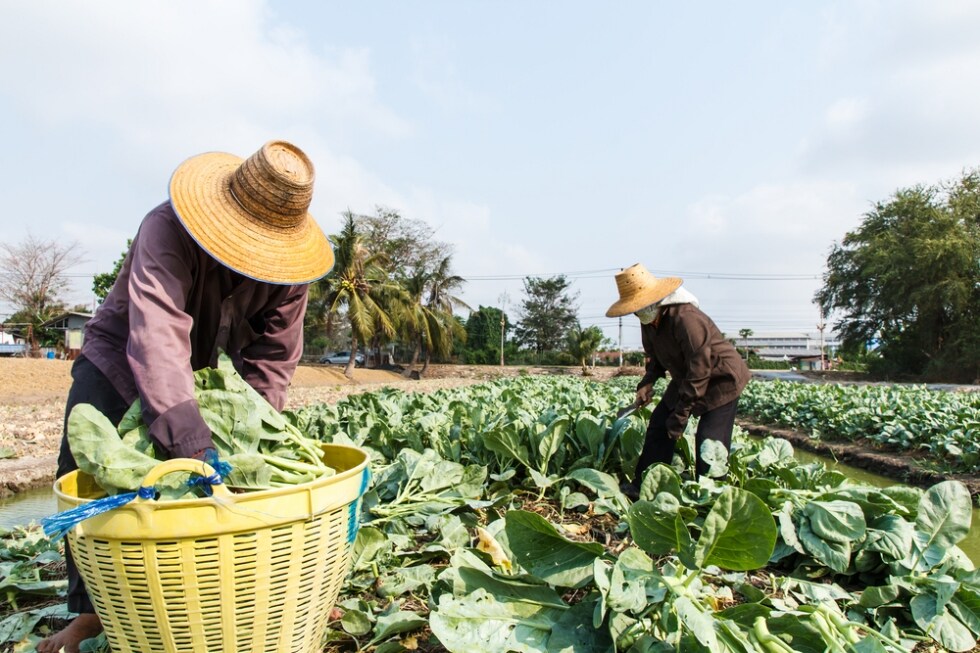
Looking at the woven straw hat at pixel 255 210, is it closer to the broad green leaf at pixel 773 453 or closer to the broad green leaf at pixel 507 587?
the broad green leaf at pixel 507 587

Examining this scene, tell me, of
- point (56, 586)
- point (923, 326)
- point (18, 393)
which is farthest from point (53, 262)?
point (923, 326)

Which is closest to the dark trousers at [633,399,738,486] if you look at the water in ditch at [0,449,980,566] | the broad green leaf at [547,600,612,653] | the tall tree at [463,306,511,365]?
the water in ditch at [0,449,980,566]

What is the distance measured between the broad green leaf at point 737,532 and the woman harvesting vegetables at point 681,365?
1.72 metres

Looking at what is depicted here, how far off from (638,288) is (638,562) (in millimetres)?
2154

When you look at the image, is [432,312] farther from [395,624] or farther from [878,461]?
[395,624]

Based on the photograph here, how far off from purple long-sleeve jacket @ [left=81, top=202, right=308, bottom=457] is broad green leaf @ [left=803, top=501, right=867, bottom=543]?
191 cm

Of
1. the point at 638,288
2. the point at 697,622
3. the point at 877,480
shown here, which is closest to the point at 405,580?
the point at 697,622

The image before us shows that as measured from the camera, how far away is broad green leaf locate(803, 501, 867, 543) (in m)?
1.99

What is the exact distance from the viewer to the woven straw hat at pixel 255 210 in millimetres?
1643

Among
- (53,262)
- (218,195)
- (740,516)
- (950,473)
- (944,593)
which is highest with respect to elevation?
(53,262)

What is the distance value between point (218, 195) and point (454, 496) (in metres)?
1.65

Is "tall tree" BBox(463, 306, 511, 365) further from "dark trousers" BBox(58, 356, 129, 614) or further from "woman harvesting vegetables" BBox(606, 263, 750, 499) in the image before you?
"dark trousers" BBox(58, 356, 129, 614)

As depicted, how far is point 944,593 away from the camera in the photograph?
173 cm

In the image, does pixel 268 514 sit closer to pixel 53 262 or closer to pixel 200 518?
pixel 200 518
